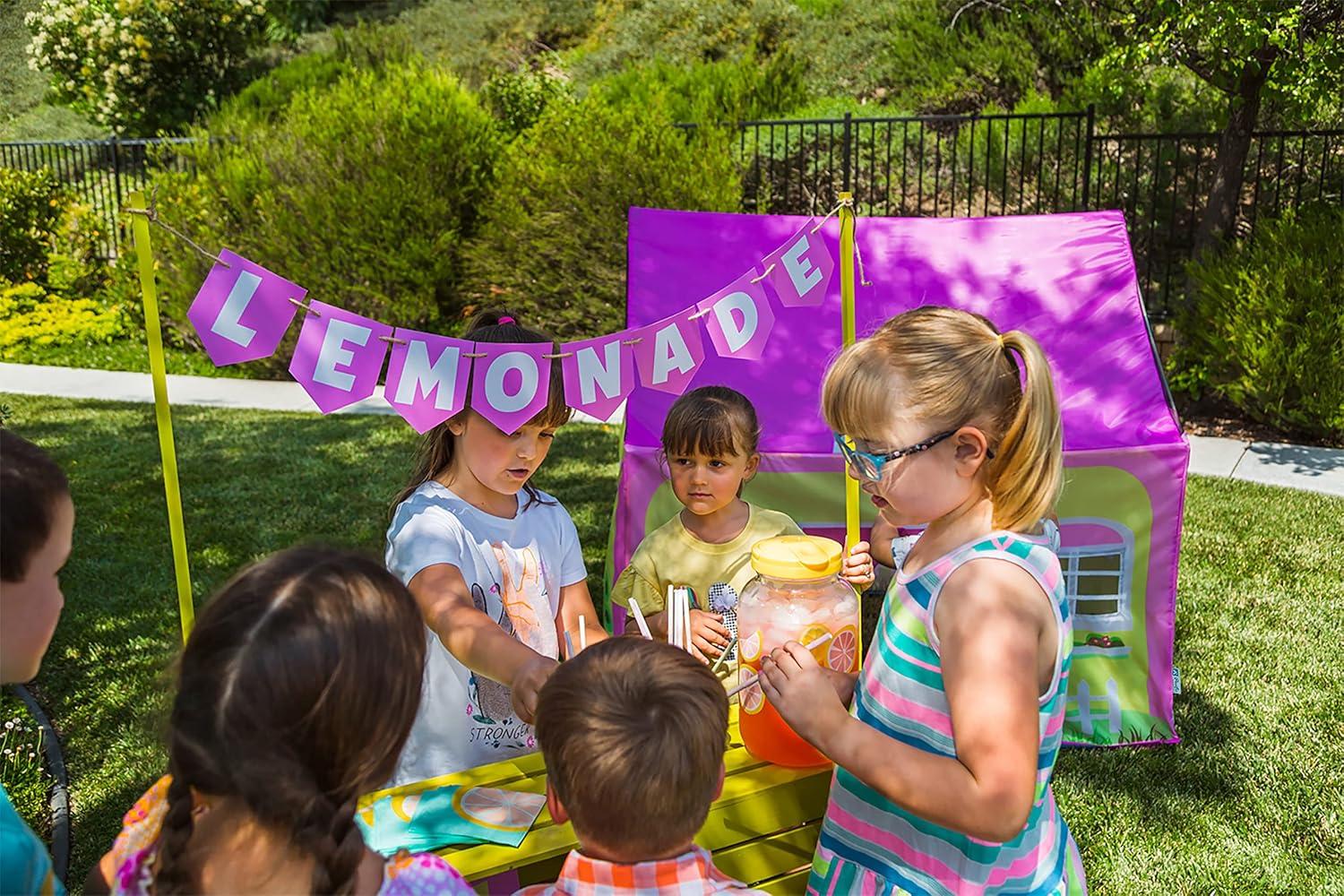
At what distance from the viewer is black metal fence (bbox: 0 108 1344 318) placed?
1051cm

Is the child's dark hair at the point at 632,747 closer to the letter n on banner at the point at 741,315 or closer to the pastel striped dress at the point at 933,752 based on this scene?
the pastel striped dress at the point at 933,752

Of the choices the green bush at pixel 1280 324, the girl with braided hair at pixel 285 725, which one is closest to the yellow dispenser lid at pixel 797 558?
the girl with braided hair at pixel 285 725

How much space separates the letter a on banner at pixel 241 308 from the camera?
210 centimetres

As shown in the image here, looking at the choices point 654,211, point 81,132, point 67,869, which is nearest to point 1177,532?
point 654,211

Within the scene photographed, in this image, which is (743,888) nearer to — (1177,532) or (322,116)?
(1177,532)

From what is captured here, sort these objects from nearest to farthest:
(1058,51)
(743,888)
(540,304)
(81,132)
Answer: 1. (743,888)
2. (540,304)
3. (1058,51)
4. (81,132)

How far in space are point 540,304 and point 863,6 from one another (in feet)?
33.5

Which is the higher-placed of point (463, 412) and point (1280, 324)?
point (463, 412)

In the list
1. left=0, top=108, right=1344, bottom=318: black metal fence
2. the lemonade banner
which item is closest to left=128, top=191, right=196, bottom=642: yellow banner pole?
the lemonade banner

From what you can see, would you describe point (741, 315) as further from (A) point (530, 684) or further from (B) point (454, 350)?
(A) point (530, 684)

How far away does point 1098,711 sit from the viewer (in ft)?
12.2

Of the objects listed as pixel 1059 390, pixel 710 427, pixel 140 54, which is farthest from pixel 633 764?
pixel 140 54

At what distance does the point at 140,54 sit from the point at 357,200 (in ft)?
36.3

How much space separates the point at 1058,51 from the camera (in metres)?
13.9
